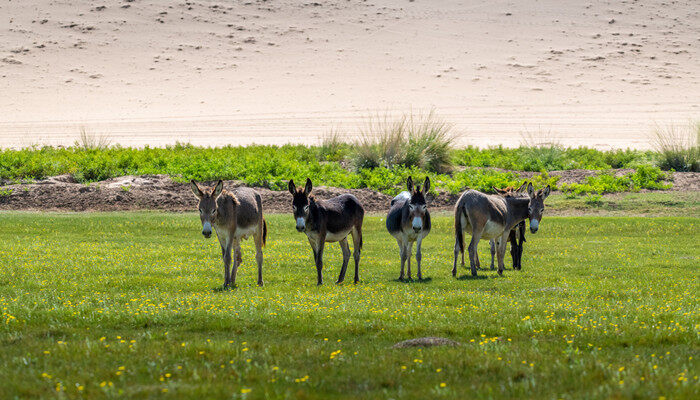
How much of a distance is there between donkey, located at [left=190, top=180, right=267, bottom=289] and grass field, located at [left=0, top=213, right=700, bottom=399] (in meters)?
0.71

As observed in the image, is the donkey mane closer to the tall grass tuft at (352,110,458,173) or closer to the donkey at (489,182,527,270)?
the donkey at (489,182,527,270)

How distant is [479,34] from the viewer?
96188 mm

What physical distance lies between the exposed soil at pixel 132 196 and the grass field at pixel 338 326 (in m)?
10.1

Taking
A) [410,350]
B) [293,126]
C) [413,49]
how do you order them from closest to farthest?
[410,350] < [293,126] < [413,49]

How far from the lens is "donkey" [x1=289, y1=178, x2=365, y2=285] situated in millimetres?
15867

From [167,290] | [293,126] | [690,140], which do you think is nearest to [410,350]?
[167,290]

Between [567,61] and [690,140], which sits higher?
[567,61]

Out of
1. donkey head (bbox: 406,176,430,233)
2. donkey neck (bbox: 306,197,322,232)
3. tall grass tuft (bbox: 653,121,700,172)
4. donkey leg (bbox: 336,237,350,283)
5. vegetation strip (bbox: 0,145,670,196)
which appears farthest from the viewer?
tall grass tuft (bbox: 653,121,700,172)

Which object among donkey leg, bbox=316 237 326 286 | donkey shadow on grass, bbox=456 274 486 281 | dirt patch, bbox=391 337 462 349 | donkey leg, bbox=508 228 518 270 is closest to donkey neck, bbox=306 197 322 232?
donkey leg, bbox=316 237 326 286

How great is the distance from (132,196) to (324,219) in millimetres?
17899

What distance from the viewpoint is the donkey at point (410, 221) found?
16.8 meters


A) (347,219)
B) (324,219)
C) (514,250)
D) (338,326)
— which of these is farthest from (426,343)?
(514,250)

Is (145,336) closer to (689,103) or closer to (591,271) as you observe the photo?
(591,271)

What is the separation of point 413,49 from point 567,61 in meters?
17.9
